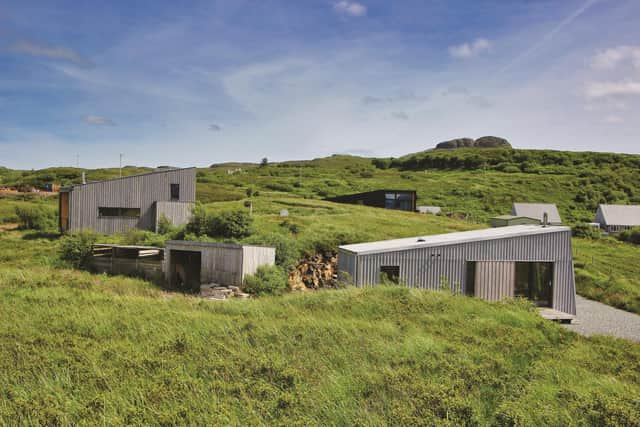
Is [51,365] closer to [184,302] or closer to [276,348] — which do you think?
[276,348]

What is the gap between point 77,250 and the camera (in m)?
21.6

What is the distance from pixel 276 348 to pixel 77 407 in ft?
11.5

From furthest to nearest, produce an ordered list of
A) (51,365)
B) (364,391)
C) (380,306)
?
(380,306), (51,365), (364,391)

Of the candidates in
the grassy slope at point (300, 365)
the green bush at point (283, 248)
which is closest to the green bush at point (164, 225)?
the green bush at point (283, 248)

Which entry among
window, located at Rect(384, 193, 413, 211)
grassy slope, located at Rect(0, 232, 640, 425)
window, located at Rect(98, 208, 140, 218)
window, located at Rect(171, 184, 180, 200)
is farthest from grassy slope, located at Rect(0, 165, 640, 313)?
grassy slope, located at Rect(0, 232, 640, 425)

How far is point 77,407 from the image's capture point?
5715mm

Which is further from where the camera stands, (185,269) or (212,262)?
(185,269)

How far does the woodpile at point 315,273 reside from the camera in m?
22.2

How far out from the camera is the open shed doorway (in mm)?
19984

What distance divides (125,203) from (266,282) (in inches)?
566

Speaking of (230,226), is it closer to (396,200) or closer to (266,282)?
(266,282)

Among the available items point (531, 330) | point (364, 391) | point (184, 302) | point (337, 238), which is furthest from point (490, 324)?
point (337, 238)

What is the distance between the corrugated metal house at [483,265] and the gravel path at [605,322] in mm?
1091

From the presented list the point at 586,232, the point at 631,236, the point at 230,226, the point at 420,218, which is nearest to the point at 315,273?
the point at 230,226
